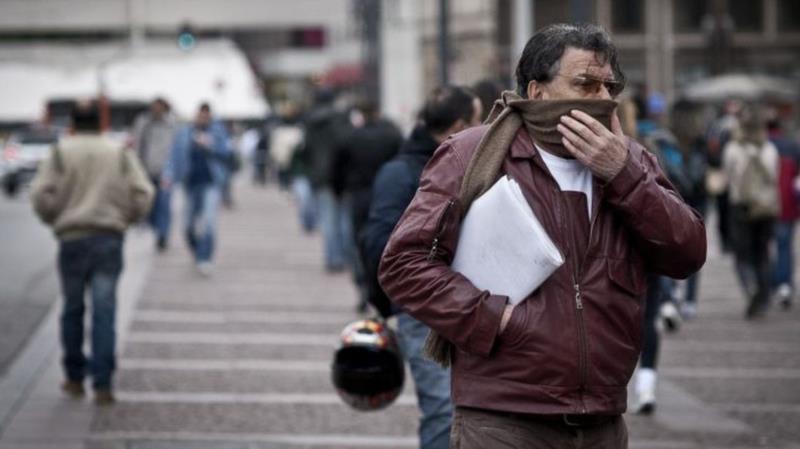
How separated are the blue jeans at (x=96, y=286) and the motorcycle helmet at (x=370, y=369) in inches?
132

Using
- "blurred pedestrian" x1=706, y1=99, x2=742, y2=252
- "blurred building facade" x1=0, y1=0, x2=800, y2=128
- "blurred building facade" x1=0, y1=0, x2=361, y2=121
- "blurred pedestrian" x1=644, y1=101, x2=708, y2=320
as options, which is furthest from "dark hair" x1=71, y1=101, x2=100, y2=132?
"blurred building facade" x1=0, y1=0, x2=361, y2=121

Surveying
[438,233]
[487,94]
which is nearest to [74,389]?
[487,94]

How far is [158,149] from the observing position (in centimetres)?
2147

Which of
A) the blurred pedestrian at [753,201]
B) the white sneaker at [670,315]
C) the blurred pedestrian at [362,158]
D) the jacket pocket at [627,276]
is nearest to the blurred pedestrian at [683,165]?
the white sneaker at [670,315]

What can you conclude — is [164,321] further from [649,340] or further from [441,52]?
[441,52]

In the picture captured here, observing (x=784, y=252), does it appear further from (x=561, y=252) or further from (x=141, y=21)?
(x=141, y=21)

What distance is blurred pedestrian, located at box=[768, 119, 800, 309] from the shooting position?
51.9ft

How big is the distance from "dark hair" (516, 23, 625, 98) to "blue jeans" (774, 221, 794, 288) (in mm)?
11638

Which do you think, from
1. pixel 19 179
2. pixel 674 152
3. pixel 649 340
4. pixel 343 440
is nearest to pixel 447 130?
pixel 343 440

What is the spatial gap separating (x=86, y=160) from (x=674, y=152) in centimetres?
416

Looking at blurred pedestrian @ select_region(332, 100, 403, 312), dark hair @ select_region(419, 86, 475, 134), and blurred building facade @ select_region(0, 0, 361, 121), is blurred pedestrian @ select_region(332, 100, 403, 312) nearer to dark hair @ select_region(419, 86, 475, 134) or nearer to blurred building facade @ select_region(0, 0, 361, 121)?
dark hair @ select_region(419, 86, 475, 134)

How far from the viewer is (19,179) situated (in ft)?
141

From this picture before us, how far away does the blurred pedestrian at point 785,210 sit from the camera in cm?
1582

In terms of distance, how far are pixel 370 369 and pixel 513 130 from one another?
104 inches
